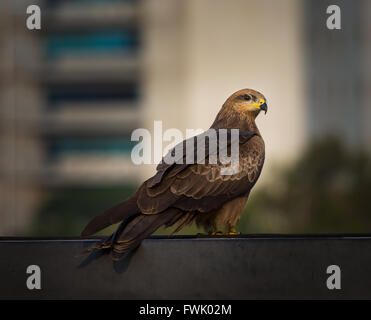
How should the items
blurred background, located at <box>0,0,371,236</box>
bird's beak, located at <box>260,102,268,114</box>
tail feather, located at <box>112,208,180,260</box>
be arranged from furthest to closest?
blurred background, located at <box>0,0,371,236</box> → bird's beak, located at <box>260,102,268,114</box> → tail feather, located at <box>112,208,180,260</box>

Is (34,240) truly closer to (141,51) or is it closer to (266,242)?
(266,242)

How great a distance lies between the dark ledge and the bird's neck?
1.34 metres

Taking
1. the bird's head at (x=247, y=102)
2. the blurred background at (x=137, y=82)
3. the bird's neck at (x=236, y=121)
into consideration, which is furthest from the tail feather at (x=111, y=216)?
the blurred background at (x=137, y=82)

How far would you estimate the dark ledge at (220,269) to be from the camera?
Result: 13.2 ft

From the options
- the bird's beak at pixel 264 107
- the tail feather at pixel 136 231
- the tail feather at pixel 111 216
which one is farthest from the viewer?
the bird's beak at pixel 264 107

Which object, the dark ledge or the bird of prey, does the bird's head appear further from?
the dark ledge

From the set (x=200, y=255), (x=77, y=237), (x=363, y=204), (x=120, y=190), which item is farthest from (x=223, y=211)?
(x=120, y=190)

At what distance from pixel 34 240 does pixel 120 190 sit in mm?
29999

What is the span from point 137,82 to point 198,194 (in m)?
34.1

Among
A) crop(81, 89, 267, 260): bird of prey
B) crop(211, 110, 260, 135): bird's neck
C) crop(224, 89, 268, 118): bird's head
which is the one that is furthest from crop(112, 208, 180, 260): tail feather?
crop(224, 89, 268, 118): bird's head

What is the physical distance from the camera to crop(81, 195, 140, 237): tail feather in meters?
4.11

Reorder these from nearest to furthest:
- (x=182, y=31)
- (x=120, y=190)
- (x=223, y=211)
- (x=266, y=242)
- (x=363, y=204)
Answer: (x=266, y=242) → (x=223, y=211) → (x=363, y=204) → (x=120, y=190) → (x=182, y=31)

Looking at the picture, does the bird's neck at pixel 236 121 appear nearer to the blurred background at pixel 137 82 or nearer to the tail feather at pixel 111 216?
the tail feather at pixel 111 216
